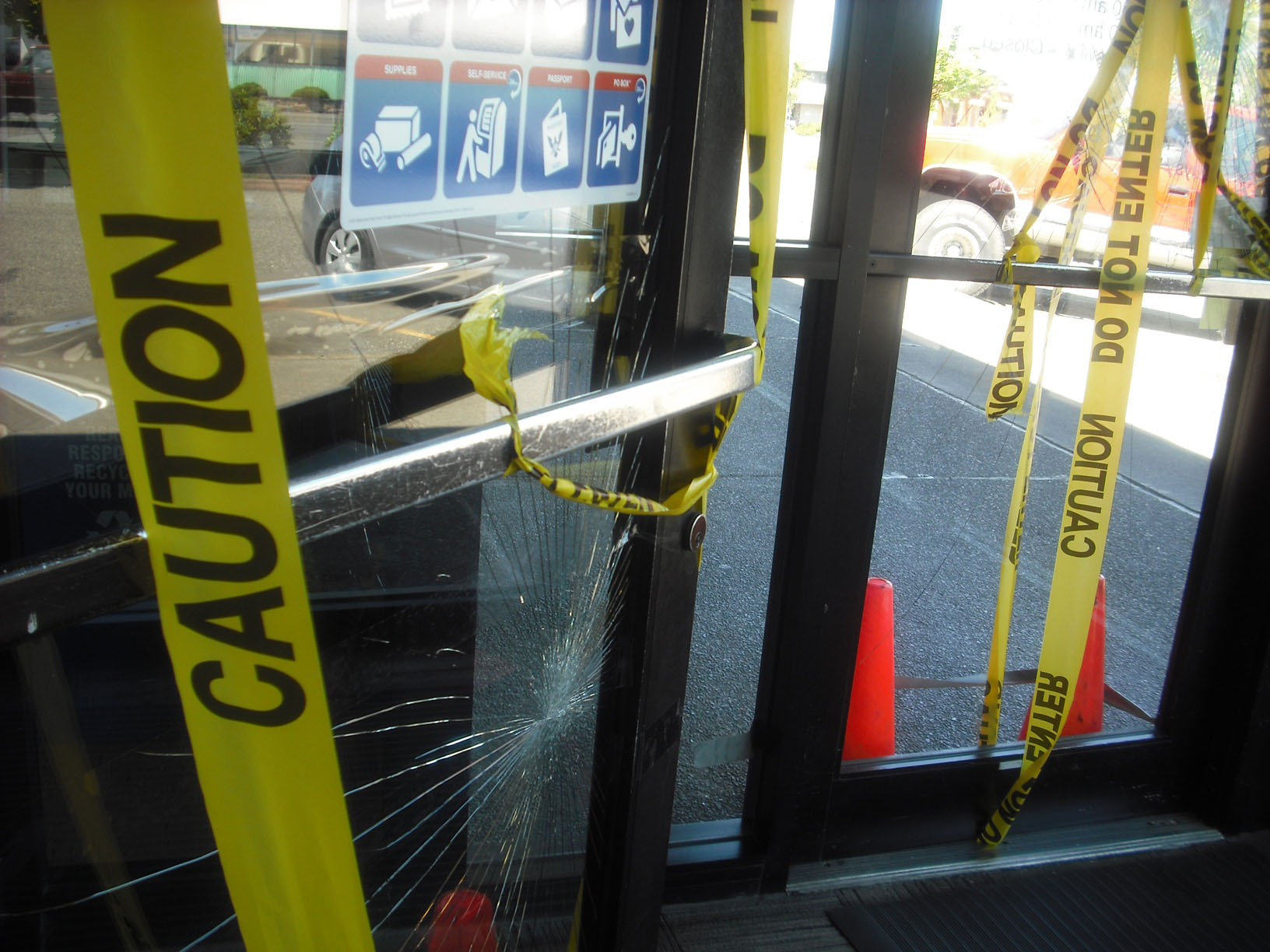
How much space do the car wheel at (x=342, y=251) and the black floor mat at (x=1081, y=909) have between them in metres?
1.70

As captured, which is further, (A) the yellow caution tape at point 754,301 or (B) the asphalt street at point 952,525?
(B) the asphalt street at point 952,525

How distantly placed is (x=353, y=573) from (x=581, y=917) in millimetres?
480

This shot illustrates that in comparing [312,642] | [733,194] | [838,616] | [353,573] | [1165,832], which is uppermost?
[733,194]

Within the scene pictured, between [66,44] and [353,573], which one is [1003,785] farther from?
[66,44]

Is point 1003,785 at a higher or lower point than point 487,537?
lower

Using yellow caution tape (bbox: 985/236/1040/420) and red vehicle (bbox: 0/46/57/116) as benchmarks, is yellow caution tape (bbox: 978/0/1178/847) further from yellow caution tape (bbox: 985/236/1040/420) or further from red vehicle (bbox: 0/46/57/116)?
red vehicle (bbox: 0/46/57/116)

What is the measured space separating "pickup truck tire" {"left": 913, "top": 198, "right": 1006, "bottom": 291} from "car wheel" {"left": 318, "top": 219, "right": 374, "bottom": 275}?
4.07ft

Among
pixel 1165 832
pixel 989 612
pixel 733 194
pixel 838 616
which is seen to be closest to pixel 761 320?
pixel 733 194

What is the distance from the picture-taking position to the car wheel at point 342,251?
35.9 inches

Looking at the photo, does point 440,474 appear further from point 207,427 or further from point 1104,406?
point 1104,406

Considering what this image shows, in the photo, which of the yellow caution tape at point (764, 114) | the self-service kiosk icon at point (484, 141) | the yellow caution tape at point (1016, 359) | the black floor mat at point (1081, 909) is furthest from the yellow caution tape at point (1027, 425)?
the self-service kiosk icon at point (484, 141)

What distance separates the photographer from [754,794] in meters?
2.14

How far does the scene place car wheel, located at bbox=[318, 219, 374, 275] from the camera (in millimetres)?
911

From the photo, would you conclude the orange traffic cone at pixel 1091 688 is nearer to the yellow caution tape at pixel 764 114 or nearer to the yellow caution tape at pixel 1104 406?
the yellow caution tape at pixel 1104 406
